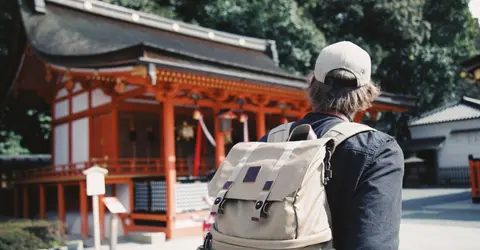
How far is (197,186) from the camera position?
1034 cm

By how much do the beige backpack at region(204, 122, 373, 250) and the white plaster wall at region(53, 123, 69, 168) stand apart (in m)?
12.1

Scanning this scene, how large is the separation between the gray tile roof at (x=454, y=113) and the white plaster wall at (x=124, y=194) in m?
20.4

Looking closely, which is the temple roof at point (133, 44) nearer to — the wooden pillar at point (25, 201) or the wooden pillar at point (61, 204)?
the wooden pillar at point (61, 204)

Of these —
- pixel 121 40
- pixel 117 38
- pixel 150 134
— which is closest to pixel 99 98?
pixel 150 134

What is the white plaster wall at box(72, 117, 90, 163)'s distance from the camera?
11781 millimetres

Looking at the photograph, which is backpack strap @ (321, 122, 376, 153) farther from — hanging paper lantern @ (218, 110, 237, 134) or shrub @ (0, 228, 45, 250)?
hanging paper lantern @ (218, 110, 237, 134)

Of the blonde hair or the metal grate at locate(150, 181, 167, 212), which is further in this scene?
the metal grate at locate(150, 181, 167, 212)

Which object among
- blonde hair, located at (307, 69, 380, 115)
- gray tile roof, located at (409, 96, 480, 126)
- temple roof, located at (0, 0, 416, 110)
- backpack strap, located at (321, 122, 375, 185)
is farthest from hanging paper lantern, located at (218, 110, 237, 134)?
gray tile roof, located at (409, 96, 480, 126)

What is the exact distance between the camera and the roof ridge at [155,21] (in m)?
13.8

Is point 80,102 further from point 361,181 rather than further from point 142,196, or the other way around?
point 361,181

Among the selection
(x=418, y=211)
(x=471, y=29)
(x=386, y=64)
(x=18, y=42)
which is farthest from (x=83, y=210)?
(x=471, y=29)

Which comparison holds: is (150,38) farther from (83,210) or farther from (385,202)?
(385,202)

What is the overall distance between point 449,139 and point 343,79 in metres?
26.7

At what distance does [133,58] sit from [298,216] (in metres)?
7.78
